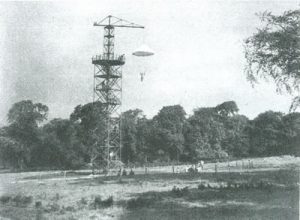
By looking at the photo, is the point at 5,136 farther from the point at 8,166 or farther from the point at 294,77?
the point at 294,77

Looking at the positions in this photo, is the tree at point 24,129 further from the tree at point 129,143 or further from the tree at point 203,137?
the tree at point 203,137

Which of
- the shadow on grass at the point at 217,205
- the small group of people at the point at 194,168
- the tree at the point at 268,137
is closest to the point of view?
the shadow on grass at the point at 217,205

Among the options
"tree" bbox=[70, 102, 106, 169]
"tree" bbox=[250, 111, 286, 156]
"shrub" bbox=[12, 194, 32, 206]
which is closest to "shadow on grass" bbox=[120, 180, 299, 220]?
"shrub" bbox=[12, 194, 32, 206]

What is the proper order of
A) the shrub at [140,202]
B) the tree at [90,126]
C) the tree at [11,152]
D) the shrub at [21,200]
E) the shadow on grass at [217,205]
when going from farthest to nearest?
the tree at [90,126], the tree at [11,152], the shrub at [21,200], the shrub at [140,202], the shadow on grass at [217,205]

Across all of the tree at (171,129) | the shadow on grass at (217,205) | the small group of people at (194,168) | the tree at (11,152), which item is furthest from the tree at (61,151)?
the shadow on grass at (217,205)

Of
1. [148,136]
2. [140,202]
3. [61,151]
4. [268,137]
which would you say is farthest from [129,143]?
[140,202]

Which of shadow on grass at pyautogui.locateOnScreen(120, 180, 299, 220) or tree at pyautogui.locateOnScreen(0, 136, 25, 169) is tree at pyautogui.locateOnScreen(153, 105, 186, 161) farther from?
shadow on grass at pyautogui.locateOnScreen(120, 180, 299, 220)

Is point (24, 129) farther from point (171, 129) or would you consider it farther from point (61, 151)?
point (171, 129)

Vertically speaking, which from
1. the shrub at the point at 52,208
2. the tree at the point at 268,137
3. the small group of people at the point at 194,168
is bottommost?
the shrub at the point at 52,208
